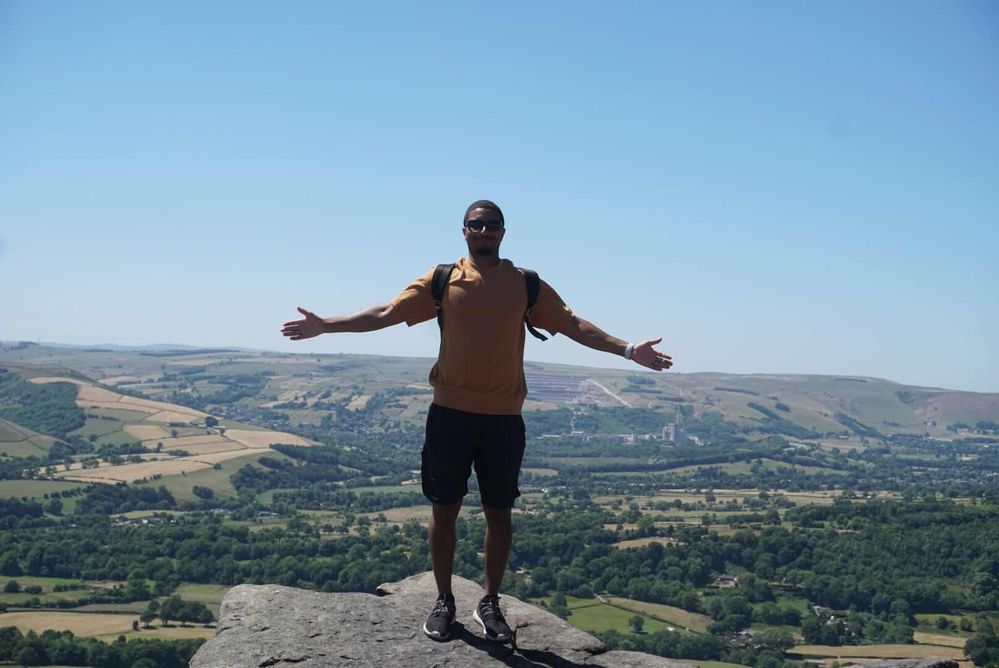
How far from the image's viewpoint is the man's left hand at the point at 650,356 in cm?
930

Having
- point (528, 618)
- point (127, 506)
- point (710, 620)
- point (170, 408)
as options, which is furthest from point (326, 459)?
point (528, 618)

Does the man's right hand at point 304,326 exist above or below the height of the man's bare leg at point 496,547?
above

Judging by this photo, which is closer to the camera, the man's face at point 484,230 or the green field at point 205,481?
the man's face at point 484,230

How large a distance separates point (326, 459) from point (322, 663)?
152 metres

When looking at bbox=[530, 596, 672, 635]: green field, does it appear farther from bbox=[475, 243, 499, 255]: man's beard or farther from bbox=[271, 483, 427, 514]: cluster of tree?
bbox=[271, 483, 427, 514]: cluster of tree

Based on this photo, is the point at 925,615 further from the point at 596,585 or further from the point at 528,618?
the point at 528,618

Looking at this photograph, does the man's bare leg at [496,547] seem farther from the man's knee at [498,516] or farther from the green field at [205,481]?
the green field at [205,481]

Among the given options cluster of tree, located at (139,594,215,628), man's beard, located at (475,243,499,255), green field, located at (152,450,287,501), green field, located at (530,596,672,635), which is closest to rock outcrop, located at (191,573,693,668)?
man's beard, located at (475,243,499,255)

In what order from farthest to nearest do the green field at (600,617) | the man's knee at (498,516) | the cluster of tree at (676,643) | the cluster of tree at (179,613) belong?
the green field at (600,617), the cluster of tree at (179,613), the cluster of tree at (676,643), the man's knee at (498,516)

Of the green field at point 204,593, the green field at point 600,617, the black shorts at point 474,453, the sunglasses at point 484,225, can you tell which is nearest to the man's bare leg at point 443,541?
the black shorts at point 474,453

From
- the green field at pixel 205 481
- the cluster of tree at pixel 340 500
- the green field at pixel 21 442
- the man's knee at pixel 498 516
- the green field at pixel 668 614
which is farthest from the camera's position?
the green field at pixel 21 442

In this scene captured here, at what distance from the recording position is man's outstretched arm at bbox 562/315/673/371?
9266 mm

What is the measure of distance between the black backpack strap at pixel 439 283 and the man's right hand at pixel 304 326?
3.71ft

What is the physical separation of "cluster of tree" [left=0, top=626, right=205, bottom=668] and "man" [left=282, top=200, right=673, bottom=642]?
102ft
